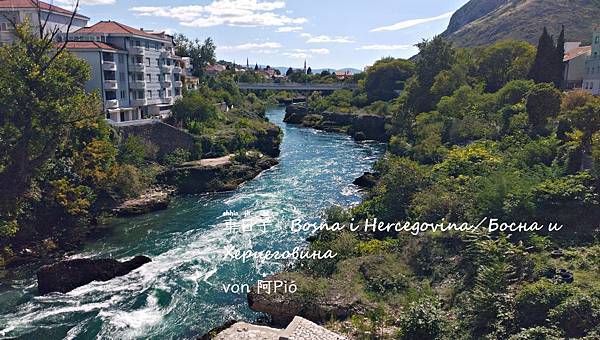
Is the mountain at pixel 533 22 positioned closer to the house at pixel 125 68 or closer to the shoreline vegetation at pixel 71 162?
the house at pixel 125 68

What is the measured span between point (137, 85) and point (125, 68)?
2159 mm

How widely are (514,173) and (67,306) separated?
76.9 feet

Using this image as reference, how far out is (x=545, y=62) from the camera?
45.6 m

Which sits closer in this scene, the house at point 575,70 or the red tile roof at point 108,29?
the red tile roof at point 108,29

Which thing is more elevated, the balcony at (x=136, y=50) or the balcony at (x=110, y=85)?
the balcony at (x=136, y=50)

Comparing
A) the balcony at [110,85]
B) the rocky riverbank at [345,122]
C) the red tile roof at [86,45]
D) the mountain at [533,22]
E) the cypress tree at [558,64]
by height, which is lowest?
the rocky riverbank at [345,122]

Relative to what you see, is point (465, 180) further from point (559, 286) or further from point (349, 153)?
point (349, 153)

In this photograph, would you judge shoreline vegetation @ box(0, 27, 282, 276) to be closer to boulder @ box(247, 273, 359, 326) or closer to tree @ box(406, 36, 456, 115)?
boulder @ box(247, 273, 359, 326)

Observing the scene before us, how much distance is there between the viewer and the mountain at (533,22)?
109 meters

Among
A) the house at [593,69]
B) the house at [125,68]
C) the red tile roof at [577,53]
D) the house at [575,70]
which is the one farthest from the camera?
the red tile roof at [577,53]

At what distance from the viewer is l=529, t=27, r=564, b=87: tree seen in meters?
44.9

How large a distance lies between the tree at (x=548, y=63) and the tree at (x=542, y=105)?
11092 mm

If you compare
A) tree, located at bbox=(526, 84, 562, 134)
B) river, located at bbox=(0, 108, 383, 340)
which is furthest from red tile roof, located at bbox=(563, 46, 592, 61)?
river, located at bbox=(0, 108, 383, 340)

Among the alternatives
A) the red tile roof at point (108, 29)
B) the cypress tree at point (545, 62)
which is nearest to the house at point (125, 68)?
the red tile roof at point (108, 29)
